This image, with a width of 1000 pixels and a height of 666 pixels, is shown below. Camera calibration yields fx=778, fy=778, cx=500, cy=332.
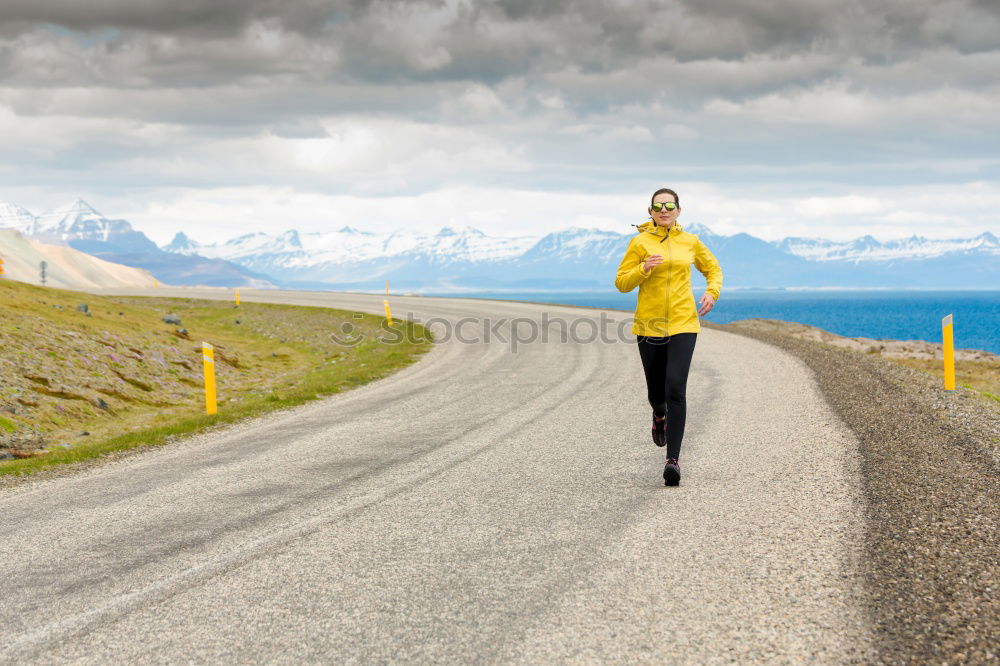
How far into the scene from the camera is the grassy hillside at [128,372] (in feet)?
38.3

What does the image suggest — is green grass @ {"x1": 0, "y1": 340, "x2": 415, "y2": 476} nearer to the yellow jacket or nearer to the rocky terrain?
the yellow jacket

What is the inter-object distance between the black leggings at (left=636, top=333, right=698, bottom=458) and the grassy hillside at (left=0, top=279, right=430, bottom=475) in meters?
6.80

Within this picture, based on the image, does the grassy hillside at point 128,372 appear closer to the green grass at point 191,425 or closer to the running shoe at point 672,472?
the green grass at point 191,425

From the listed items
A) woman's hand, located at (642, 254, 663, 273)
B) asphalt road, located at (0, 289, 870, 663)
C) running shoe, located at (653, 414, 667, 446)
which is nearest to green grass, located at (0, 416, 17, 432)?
asphalt road, located at (0, 289, 870, 663)

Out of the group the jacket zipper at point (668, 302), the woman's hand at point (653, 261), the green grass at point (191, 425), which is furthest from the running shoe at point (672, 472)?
the green grass at point (191, 425)

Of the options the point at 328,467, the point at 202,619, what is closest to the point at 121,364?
the point at 328,467

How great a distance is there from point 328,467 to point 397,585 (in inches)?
136

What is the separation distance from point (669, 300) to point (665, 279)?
7.5 inches

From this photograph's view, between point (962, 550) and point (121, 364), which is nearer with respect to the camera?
point (962, 550)

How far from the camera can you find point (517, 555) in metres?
5.02

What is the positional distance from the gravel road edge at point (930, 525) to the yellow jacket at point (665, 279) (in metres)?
2.06

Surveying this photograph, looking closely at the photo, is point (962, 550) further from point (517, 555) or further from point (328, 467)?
point (328, 467)

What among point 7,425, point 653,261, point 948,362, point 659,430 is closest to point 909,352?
point 948,362

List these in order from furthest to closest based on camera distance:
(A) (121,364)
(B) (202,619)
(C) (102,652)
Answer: (A) (121,364) < (B) (202,619) < (C) (102,652)
